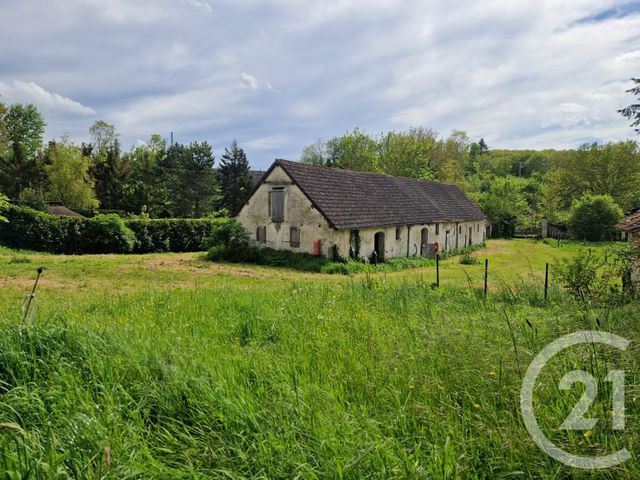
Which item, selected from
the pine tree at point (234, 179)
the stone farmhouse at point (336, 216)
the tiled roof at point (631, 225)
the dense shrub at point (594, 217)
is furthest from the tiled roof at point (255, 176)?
the tiled roof at point (631, 225)

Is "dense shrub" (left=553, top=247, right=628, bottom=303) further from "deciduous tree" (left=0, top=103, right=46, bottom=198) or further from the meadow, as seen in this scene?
"deciduous tree" (left=0, top=103, right=46, bottom=198)

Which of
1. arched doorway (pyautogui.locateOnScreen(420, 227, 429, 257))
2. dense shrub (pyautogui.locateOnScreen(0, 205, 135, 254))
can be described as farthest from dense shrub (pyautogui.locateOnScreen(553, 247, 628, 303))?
dense shrub (pyautogui.locateOnScreen(0, 205, 135, 254))

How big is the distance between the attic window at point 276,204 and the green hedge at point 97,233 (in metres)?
5.81

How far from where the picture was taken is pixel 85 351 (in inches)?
177

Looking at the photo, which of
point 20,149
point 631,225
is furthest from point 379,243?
point 20,149

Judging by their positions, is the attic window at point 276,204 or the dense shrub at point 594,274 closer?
the dense shrub at point 594,274

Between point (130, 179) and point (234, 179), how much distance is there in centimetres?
1318

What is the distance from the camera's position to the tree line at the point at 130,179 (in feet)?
148

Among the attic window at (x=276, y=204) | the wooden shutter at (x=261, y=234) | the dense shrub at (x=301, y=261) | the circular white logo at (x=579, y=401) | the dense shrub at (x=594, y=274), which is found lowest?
the dense shrub at (x=301, y=261)

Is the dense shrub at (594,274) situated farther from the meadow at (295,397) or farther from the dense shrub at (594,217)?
the dense shrub at (594,217)

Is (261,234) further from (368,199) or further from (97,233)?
(97,233)

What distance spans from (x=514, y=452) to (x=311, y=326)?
3.33 metres

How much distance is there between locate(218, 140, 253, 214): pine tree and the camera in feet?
172

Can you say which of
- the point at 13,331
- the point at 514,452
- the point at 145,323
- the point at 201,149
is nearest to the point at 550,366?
the point at 514,452
